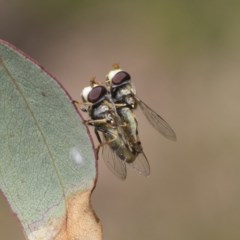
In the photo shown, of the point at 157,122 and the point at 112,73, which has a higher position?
the point at 112,73

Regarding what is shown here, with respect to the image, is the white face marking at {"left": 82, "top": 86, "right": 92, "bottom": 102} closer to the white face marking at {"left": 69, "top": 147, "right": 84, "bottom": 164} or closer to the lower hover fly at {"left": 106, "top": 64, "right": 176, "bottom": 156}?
the lower hover fly at {"left": 106, "top": 64, "right": 176, "bottom": 156}

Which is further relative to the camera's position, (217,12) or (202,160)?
(217,12)

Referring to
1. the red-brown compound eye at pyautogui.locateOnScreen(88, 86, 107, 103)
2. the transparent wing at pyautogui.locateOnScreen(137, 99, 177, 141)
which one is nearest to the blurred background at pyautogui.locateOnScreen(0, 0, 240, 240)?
the transparent wing at pyautogui.locateOnScreen(137, 99, 177, 141)

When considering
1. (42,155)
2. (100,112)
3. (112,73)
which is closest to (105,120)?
(100,112)

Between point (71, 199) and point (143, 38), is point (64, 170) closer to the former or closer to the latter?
point (71, 199)

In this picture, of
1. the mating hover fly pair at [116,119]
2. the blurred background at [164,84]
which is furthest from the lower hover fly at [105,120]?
the blurred background at [164,84]

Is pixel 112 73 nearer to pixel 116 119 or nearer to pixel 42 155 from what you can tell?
pixel 116 119

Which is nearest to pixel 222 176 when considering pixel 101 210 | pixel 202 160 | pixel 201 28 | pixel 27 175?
pixel 202 160

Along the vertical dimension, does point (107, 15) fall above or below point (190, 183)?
above
